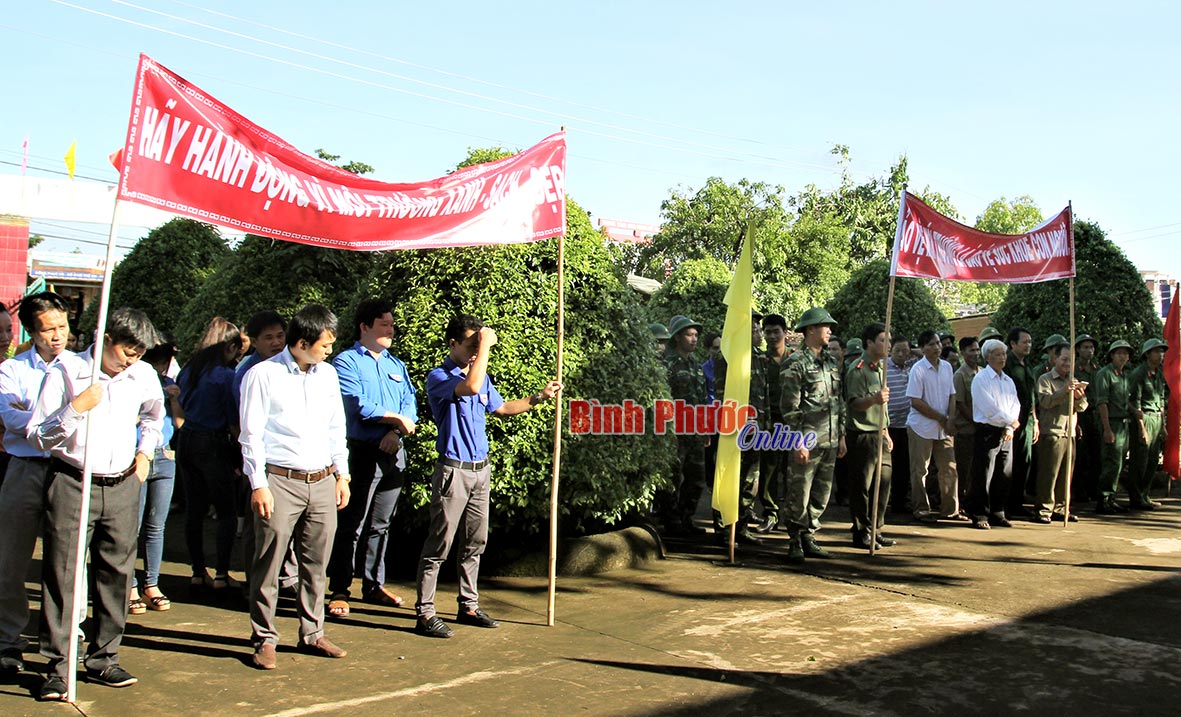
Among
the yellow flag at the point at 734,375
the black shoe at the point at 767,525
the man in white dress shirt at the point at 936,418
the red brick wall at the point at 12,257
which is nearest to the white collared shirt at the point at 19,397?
the yellow flag at the point at 734,375

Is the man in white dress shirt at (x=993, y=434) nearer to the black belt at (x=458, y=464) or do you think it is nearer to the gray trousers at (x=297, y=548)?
the black belt at (x=458, y=464)

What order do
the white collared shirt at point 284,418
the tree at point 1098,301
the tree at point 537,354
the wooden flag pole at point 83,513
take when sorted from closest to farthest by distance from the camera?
the wooden flag pole at point 83,513 → the white collared shirt at point 284,418 → the tree at point 537,354 → the tree at point 1098,301

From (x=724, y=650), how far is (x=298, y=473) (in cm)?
248

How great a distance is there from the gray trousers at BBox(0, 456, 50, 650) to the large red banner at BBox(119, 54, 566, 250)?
1394 millimetres

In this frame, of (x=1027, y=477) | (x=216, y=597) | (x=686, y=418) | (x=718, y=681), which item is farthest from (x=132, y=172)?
(x=1027, y=477)

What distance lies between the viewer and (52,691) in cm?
445

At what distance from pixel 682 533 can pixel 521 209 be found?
434 cm

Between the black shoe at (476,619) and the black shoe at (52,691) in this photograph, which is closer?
the black shoe at (52,691)

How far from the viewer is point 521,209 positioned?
6211 millimetres

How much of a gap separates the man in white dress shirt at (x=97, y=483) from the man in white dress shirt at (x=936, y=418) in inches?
307

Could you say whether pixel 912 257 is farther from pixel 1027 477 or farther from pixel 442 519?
pixel 442 519

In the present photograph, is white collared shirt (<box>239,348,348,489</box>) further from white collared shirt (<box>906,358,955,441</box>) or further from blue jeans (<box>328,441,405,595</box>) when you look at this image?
white collared shirt (<box>906,358,955,441</box>)

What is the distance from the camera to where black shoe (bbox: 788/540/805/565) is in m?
7.96

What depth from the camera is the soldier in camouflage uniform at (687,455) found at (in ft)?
30.4
